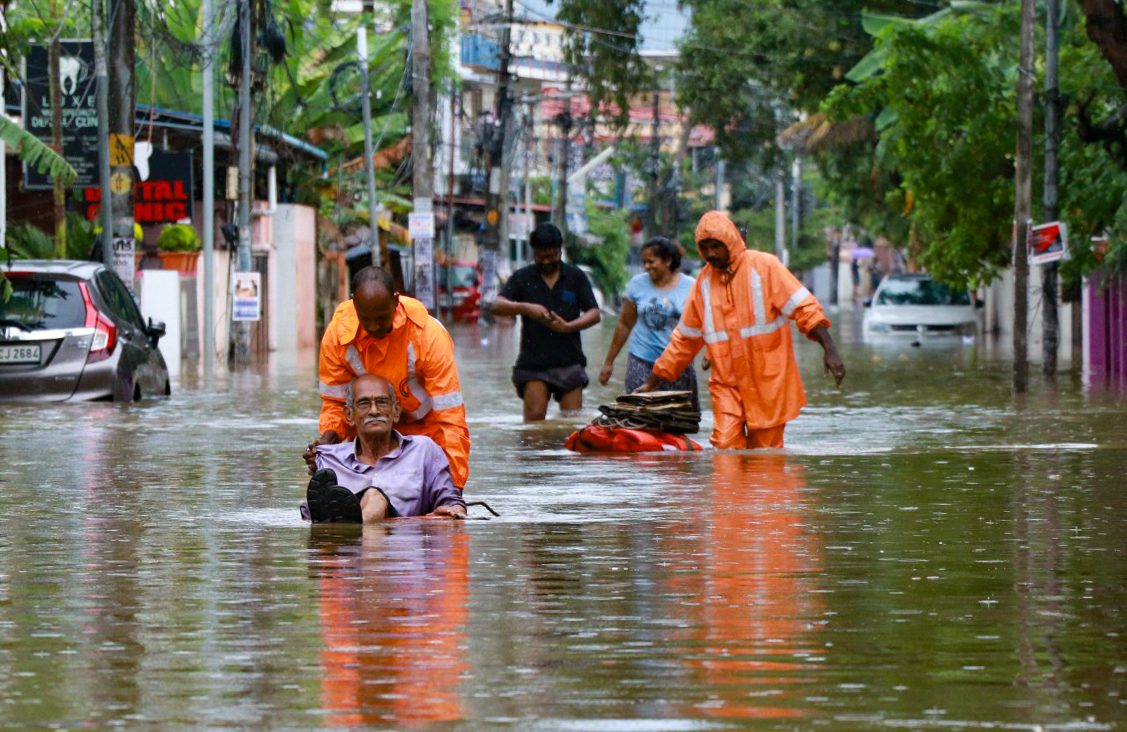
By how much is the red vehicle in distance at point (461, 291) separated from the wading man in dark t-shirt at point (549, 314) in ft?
159

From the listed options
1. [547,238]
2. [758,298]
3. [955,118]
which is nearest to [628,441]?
[758,298]

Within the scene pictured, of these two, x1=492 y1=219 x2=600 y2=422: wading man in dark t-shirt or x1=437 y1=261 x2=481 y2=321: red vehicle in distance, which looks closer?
x1=492 y1=219 x2=600 y2=422: wading man in dark t-shirt

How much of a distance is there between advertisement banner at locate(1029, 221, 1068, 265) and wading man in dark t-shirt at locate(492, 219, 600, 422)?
10.1m

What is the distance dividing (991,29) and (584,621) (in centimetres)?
2603

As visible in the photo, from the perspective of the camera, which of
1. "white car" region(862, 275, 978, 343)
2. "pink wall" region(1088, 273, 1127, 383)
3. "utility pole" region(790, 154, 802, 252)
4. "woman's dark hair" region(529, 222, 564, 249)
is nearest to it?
"woman's dark hair" region(529, 222, 564, 249)

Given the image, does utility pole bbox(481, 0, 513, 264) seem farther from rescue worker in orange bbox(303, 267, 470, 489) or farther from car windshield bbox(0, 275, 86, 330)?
rescue worker in orange bbox(303, 267, 470, 489)

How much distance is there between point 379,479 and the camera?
1049 cm

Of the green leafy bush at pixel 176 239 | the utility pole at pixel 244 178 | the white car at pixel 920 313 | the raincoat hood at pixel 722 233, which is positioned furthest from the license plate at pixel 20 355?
the white car at pixel 920 313

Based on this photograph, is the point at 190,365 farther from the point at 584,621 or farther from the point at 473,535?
the point at 584,621

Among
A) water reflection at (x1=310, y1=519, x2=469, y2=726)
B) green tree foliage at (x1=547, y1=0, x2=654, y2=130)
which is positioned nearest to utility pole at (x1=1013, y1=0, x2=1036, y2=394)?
green tree foliage at (x1=547, y1=0, x2=654, y2=130)

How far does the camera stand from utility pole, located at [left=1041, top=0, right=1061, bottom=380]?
27906 millimetres

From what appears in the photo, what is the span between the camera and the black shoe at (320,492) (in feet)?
33.7

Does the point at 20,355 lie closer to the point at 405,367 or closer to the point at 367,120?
the point at 405,367

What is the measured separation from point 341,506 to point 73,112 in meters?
22.0
